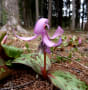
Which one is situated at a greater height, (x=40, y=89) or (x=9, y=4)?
(x=9, y=4)

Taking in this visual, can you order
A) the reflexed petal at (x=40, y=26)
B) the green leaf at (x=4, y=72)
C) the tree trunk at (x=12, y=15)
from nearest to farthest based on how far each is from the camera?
Result: 1. the reflexed petal at (x=40, y=26)
2. the green leaf at (x=4, y=72)
3. the tree trunk at (x=12, y=15)

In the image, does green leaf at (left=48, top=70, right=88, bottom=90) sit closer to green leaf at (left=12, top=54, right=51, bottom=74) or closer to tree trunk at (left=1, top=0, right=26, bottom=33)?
green leaf at (left=12, top=54, right=51, bottom=74)

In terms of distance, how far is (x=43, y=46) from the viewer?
0.90 metres

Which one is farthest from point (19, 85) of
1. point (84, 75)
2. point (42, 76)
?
point (84, 75)

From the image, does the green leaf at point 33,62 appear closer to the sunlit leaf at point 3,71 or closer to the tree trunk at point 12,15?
the sunlit leaf at point 3,71

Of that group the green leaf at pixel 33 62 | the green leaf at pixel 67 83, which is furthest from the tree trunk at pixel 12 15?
the green leaf at pixel 67 83

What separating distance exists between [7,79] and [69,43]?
2.03 metres

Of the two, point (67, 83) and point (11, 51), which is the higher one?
point (11, 51)

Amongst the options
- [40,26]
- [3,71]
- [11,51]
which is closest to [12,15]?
[11,51]

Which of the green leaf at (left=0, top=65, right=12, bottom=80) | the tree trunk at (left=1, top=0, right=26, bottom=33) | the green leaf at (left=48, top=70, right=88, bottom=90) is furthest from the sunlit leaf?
the tree trunk at (left=1, top=0, right=26, bottom=33)

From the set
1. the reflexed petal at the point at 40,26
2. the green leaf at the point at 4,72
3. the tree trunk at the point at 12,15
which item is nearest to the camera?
the reflexed petal at the point at 40,26

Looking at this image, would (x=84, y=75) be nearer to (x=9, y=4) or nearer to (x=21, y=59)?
(x=21, y=59)

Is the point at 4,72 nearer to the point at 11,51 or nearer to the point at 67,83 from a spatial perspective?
the point at 11,51

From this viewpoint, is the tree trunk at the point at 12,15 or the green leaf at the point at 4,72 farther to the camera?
the tree trunk at the point at 12,15
